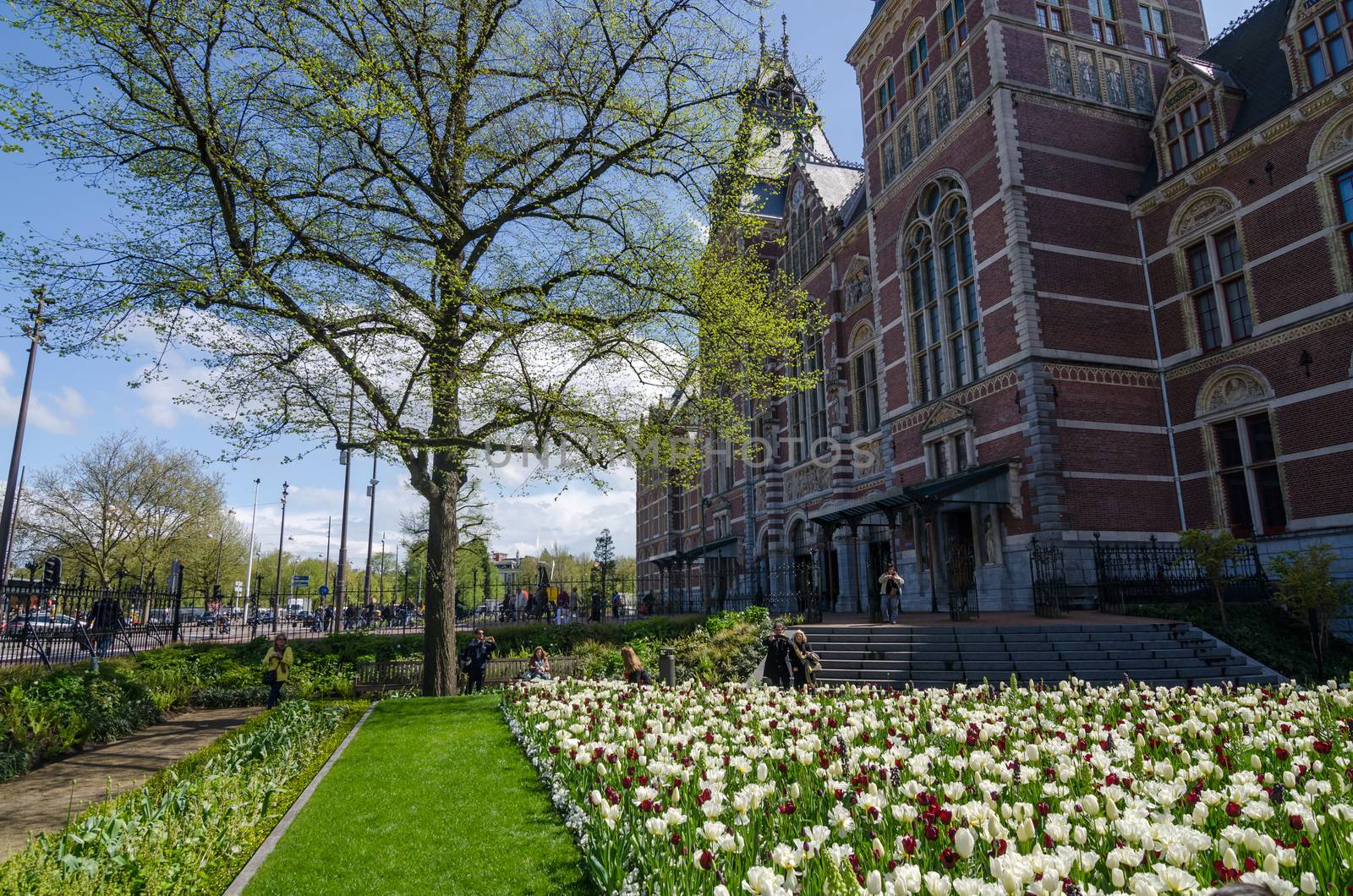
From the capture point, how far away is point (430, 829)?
6414 millimetres

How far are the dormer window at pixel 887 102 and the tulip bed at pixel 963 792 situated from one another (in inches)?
973

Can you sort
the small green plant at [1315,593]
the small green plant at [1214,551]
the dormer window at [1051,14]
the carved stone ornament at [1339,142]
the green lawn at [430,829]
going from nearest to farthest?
the green lawn at [430,829] < the small green plant at [1315,593] < the small green plant at [1214,551] < the carved stone ornament at [1339,142] < the dormer window at [1051,14]

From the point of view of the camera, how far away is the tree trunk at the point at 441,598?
46.9 feet

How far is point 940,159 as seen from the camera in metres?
24.2

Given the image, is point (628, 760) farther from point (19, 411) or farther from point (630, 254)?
point (19, 411)

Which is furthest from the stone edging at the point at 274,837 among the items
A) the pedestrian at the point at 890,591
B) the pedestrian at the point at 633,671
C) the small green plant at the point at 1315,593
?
the small green plant at the point at 1315,593

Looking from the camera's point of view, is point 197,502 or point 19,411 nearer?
point 19,411

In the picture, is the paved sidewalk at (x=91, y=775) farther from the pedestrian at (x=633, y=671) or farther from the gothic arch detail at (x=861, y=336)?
the gothic arch detail at (x=861, y=336)

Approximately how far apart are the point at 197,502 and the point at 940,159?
137ft

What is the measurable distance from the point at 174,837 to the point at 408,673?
12387 millimetres

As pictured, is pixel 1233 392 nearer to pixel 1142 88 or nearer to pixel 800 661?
pixel 1142 88

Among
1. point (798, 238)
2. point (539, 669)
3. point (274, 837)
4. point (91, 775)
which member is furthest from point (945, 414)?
point (91, 775)

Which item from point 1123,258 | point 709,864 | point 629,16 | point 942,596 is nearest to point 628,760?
point 709,864

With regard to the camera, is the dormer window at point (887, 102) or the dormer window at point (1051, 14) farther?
the dormer window at point (887, 102)
